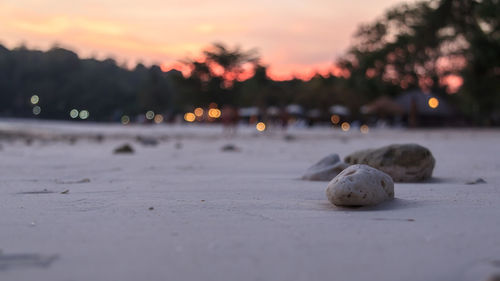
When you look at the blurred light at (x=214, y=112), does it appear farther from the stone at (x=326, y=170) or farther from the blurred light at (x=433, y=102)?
the stone at (x=326, y=170)

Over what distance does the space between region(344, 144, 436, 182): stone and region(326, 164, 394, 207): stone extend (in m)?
1.33

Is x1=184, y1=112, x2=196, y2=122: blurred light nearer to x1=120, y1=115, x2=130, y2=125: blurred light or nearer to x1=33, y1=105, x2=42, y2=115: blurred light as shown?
x1=120, y1=115, x2=130, y2=125: blurred light

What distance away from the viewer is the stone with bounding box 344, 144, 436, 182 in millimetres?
4023

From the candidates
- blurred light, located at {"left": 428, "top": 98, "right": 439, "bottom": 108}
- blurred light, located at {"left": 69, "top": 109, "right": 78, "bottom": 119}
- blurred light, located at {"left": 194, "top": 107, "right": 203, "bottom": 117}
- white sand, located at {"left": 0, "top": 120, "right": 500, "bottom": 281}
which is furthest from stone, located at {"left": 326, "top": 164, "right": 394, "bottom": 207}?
blurred light, located at {"left": 69, "top": 109, "right": 78, "bottom": 119}

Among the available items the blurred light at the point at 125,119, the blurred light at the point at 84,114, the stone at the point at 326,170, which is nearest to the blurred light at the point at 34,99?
the blurred light at the point at 84,114

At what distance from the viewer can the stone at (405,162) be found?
4023mm

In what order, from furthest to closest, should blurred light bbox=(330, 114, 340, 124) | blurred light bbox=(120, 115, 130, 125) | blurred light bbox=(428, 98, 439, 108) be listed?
1. blurred light bbox=(120, 115, 130, 125)
2. blurred light bbox=(330, 114, 340, 124)
3. blurred light bbox=(428, 98, 439, 108)

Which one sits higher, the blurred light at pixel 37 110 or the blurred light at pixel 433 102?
the blurred light at pixel 433 102

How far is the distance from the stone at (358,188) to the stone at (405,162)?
133 centimetres

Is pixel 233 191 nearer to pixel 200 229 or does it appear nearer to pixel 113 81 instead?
pixel 200 229

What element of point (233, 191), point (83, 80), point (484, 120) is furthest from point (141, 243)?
point (83, 80)

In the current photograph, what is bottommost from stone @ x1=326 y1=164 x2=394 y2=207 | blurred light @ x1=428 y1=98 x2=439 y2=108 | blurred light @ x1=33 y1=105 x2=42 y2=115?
stone @ x1=326 y1=164 x2=394 y2=207

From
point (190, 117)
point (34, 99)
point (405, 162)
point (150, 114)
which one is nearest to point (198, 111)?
point (190, 117)

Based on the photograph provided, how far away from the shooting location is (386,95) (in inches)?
1571
